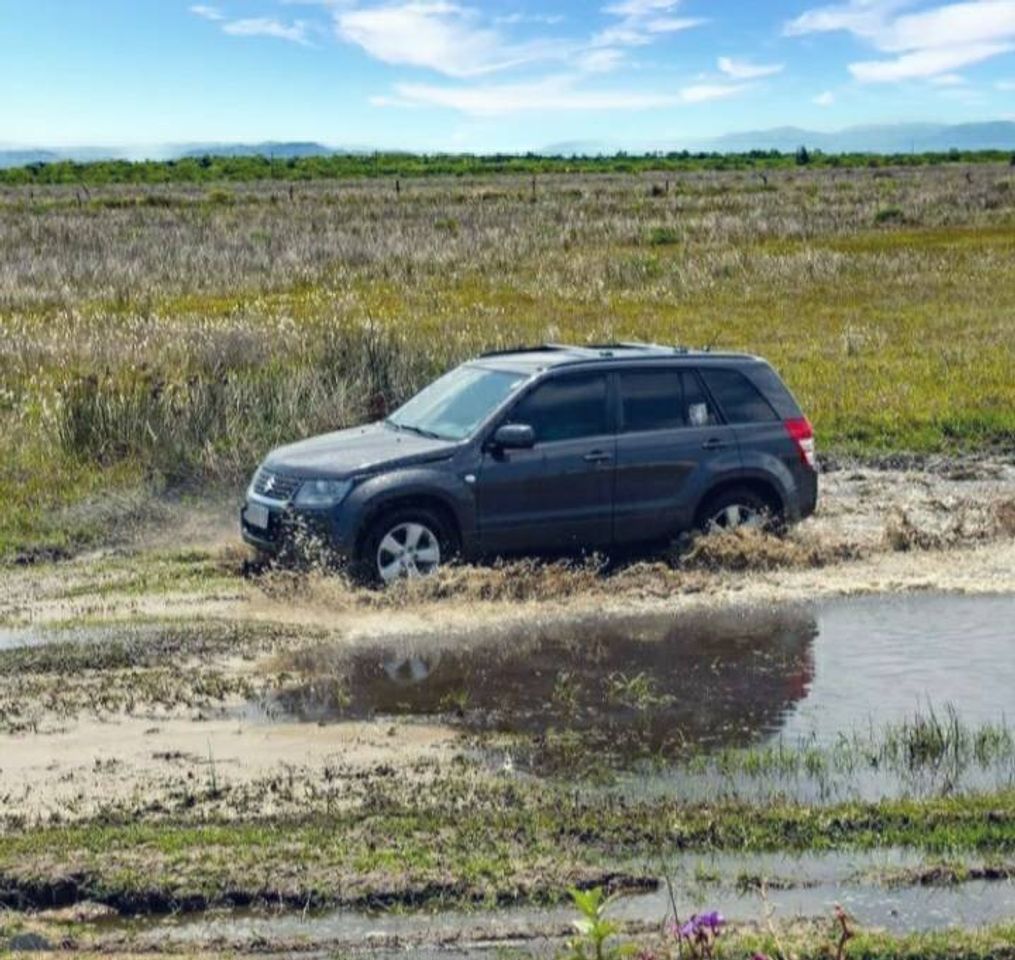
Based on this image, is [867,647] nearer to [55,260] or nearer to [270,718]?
[270,718]

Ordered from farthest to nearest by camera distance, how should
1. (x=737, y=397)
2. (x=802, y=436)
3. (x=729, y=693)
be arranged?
(x=802, y=436) → (x=737, y=397) → (x=729, y=693)

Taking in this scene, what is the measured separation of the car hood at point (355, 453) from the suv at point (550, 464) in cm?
2

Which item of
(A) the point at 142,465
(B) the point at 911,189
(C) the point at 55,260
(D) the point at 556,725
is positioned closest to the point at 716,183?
(B) the point at 911,189

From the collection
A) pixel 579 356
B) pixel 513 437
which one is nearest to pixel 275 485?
pixel 513 437

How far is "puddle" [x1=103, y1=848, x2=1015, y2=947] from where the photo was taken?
6.55 m

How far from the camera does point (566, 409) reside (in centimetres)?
1370

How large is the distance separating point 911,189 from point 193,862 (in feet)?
223

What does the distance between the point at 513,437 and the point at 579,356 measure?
1.17 meters

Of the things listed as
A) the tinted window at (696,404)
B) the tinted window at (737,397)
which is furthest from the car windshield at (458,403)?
the tinted window at (737,397)

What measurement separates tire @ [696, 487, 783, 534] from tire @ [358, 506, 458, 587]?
216 centimetres

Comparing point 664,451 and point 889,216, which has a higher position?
point 889,216

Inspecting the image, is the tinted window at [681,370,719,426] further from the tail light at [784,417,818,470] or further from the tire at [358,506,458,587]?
the tire at [358,506,458,587]

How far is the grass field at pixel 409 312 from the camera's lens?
1825 cm

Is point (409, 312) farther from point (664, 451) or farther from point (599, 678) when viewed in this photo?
point (599, 678)
